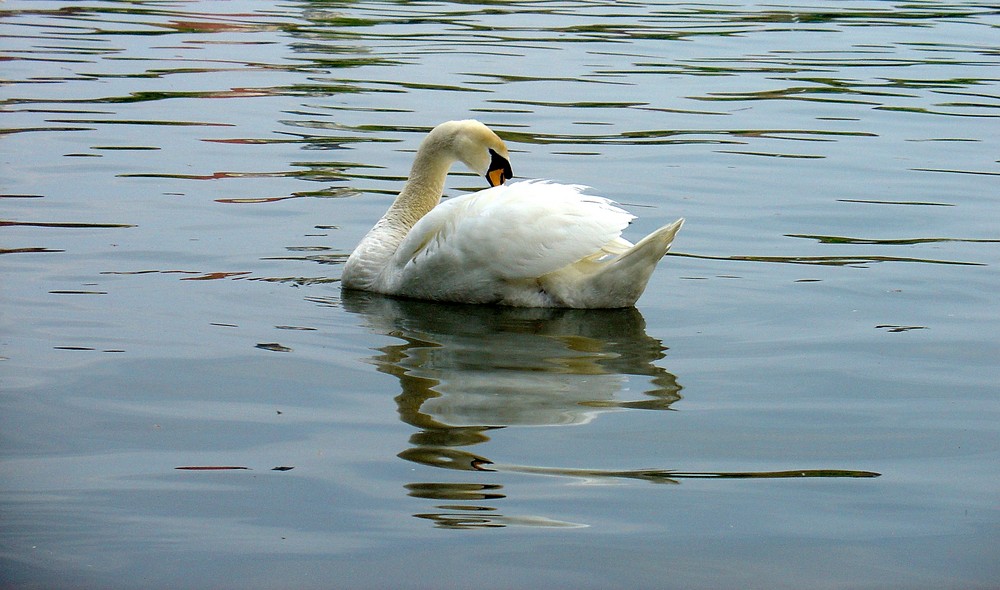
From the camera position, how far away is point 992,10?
24438 millimetres

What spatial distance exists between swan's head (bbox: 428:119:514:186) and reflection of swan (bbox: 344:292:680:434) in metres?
0.93

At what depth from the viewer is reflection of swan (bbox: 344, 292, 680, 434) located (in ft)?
16.8

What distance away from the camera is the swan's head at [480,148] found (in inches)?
298

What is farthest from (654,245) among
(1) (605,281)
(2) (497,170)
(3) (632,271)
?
(2) (497,170)

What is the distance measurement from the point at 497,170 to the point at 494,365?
6.74 ft

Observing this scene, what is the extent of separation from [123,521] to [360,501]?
2.14 ft

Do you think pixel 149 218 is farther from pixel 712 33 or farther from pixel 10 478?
pixel 712 33

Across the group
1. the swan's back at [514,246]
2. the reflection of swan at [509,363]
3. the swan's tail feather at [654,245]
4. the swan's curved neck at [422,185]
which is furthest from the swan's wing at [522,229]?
the swan's curved neck at [422,185]

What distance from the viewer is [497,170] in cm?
760

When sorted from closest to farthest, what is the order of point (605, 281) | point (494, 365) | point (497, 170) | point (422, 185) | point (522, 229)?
point (494, 365)
point (522, 229)
point (605, 281)
point (497, 170)
point (422, 185)

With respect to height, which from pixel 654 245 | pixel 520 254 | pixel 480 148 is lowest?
pixel 520 254

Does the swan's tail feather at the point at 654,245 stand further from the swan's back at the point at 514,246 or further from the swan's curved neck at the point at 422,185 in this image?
the swan's curved neck at the point at 422,185

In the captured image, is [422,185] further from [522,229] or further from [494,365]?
[494,365]

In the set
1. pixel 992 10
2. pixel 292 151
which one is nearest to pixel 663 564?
pixel 292 151
